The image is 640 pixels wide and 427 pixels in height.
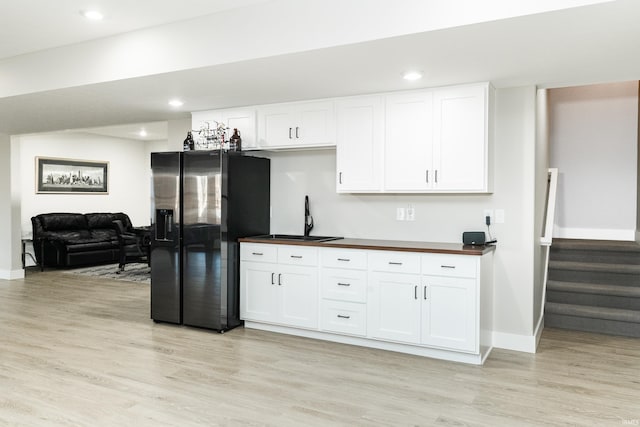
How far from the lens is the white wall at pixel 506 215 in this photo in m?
4.02

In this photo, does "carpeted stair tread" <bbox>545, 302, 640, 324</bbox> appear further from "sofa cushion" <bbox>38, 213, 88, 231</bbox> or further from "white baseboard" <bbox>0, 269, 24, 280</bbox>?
"sofa cushion" <bbox>38, 213, 88, 231</bbox>

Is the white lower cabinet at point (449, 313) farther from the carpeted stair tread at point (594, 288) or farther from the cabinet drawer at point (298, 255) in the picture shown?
the carpeted stair tread at point (594, 288)

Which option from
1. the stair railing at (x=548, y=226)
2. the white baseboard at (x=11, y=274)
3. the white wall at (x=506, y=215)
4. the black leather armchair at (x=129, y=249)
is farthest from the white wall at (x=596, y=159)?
the white baseboard at (x=11, y=274)

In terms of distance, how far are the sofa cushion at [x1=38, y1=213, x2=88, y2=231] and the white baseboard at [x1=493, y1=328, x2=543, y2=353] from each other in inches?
303

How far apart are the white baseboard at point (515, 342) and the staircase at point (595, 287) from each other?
0.73 metres

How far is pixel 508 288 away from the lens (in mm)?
4109

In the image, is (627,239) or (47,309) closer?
(47,309)

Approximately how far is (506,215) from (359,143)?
55.3 inches

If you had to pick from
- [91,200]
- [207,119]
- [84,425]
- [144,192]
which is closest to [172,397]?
[84,425]

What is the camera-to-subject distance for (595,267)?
5.07m

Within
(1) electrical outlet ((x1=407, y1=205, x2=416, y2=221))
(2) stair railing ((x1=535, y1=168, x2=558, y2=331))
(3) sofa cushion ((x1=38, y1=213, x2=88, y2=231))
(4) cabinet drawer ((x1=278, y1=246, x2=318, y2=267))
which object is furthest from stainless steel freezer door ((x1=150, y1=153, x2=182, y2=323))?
(3) sofa cushion ((x1=38, y1=213, x2=88, y2=231))

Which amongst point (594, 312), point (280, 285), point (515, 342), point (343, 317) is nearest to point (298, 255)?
point (280, 285)

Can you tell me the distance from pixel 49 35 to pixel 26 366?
261 cm

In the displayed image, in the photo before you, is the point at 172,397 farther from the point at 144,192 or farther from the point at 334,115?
the point at 144,192
